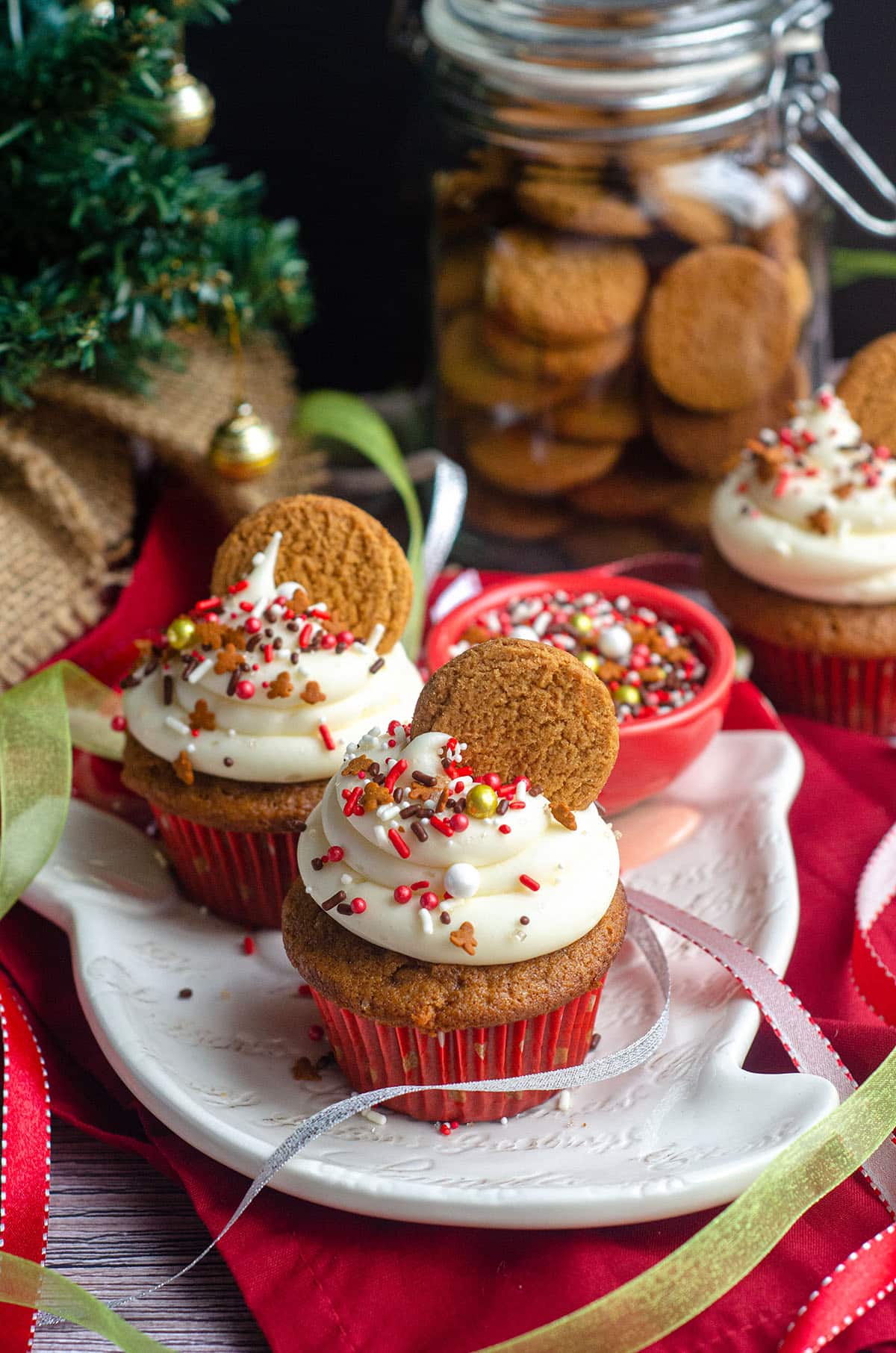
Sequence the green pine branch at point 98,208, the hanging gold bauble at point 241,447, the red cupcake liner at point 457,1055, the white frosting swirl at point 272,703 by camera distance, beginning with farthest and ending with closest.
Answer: the hanging gold bauble at point 241,447
the green pine branch at point 98,208
the white frosting swirl at point 272,703
the red cupcake liner at point 457,1055

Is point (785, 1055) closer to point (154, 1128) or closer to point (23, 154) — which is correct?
point (154, 1128)

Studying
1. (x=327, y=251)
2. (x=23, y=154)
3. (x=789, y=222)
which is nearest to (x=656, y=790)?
(x=789, y=222)

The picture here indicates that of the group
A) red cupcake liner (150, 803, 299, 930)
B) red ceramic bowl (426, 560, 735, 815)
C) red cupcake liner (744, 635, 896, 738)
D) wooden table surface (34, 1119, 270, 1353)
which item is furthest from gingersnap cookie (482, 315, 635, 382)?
wooden table surface (34, 1119, 270, 1353)

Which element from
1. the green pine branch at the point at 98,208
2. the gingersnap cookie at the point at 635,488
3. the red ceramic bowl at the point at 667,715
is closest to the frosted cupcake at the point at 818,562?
the red ceramic bowl at the point at 667,715

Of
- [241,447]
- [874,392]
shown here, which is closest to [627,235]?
[874,392]

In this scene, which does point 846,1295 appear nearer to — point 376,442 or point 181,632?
point 181,632

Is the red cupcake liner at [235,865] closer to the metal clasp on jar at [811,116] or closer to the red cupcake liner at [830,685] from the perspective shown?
the red cupcake liner at [830,685]
